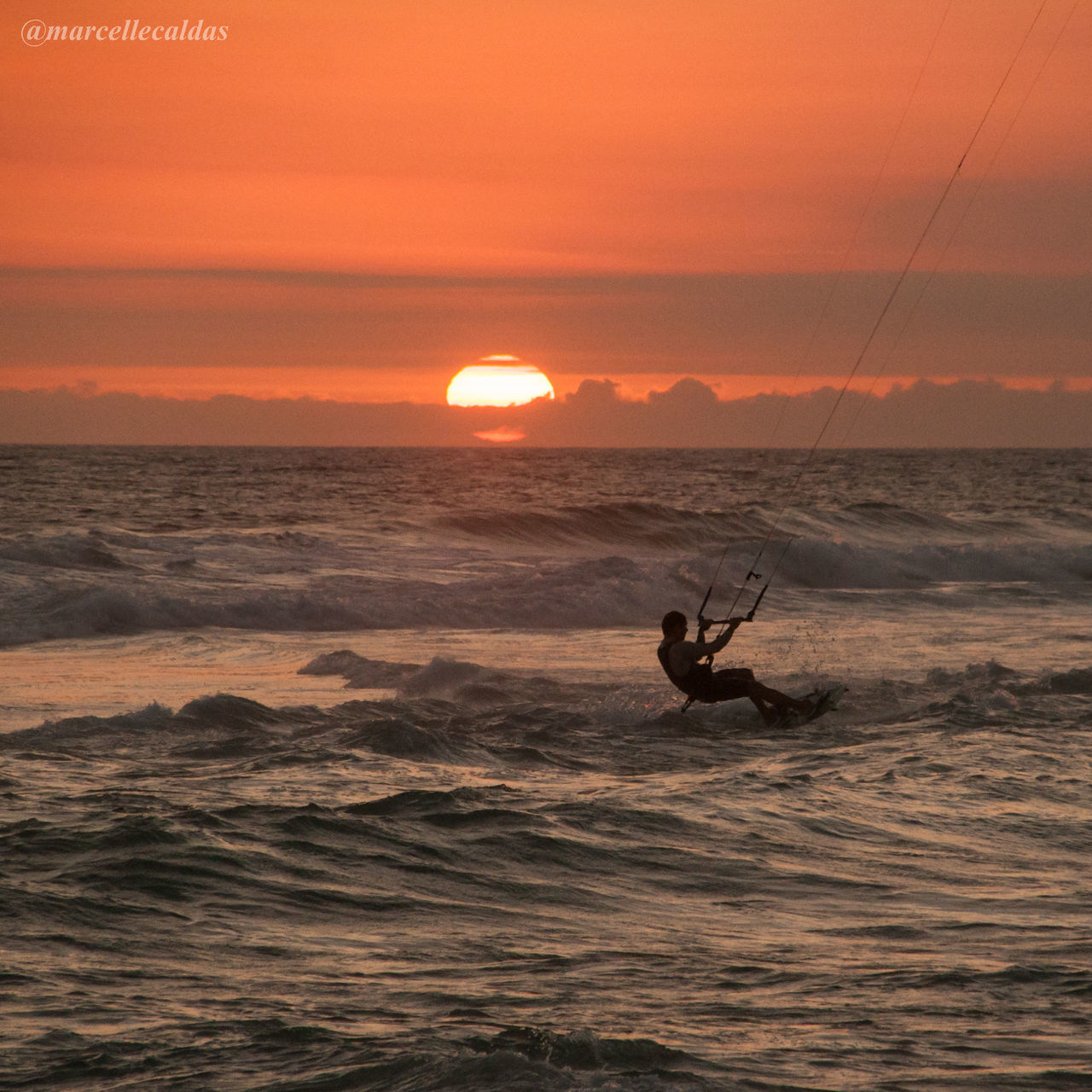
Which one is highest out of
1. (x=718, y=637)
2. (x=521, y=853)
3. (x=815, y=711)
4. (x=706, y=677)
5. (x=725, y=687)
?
(x=718, y=637)

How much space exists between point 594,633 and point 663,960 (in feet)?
49.5

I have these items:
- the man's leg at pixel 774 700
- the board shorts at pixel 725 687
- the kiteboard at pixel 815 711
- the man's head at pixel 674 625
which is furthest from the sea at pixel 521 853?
the man's head at pixel 674 625

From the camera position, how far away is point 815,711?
13094 mm

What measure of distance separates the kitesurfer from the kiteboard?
0.03 m

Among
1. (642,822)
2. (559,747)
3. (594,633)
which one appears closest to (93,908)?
(642,822)

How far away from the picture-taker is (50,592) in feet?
70.1

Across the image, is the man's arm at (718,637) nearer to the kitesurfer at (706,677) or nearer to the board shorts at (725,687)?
the kitesurfer at (706,677)

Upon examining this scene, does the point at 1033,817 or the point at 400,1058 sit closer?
the point at 400,1058

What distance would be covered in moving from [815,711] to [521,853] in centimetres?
596

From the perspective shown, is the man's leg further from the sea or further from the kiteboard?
the sea

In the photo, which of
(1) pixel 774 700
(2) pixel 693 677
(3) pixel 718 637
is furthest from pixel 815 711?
(3) pixel 718 637

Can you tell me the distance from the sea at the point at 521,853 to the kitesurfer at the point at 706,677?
278 mm

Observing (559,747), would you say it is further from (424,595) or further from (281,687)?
(424,595)

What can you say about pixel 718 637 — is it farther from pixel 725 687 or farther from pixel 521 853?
pixel 521 853
